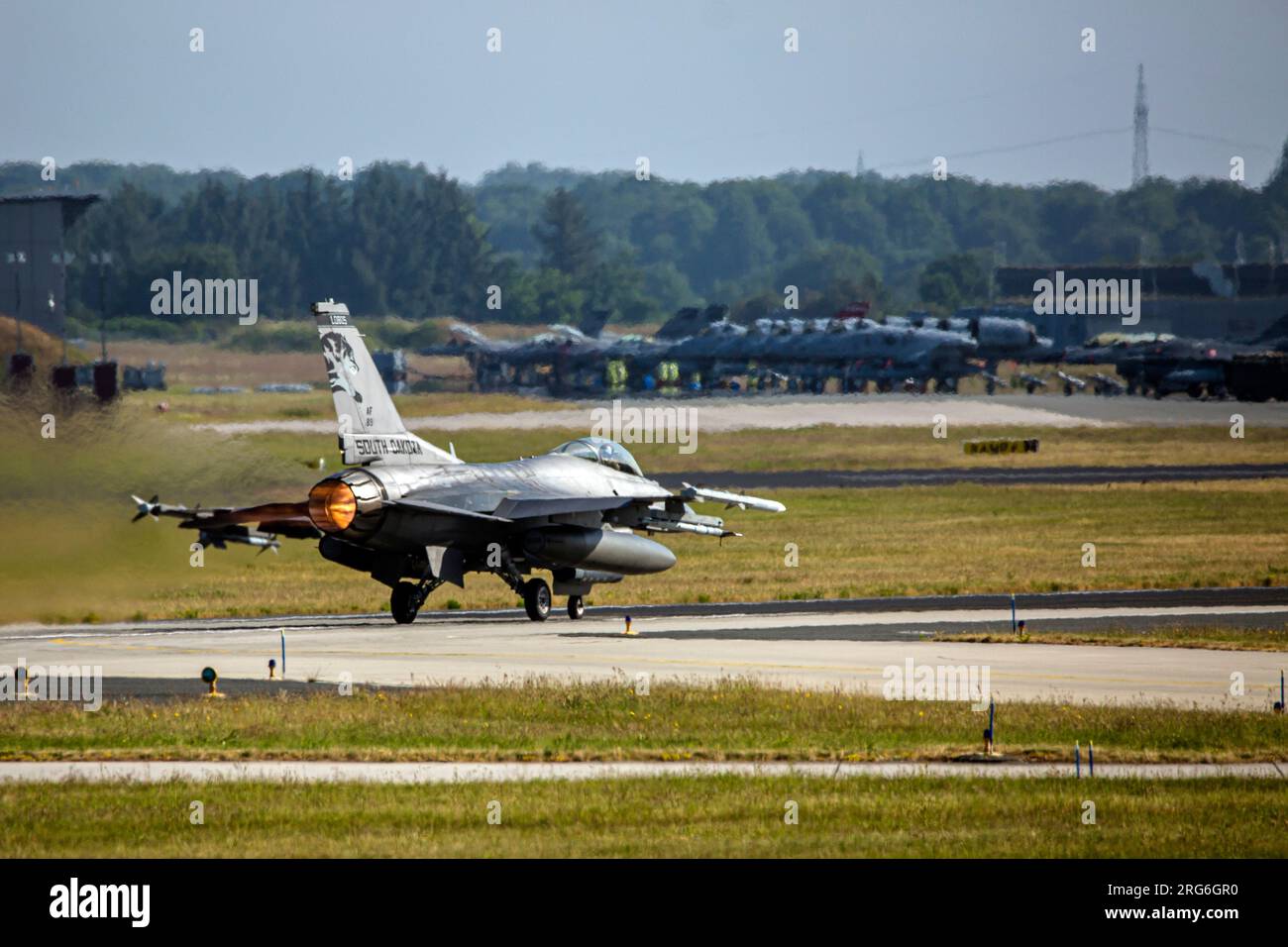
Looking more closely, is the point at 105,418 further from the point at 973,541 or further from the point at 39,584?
the point at 973,541

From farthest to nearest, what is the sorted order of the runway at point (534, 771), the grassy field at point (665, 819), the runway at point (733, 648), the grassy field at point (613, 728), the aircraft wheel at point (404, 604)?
the aircraft wheel at point (404, 604)
the runway at point (733, 648)
the grassy field at point (613, 728)
the runway at point (534, 771)
the grassy field at point (665, 819)

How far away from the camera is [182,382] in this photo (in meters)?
101

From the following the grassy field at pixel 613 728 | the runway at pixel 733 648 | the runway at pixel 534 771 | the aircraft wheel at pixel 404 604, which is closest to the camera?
the runway at pixel 534 771

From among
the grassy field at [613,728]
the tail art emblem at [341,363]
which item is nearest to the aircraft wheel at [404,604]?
the tail art emblem at [341,363]

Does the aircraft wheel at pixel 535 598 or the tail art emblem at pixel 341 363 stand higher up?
the tail art emblem at pixel 341 363

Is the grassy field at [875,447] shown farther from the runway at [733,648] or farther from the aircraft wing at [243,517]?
the runway at [733,648]

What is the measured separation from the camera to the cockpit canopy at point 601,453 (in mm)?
38281

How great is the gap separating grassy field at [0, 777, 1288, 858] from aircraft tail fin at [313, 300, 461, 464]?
1446 cm

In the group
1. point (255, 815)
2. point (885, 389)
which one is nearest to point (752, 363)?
point (885, 389)

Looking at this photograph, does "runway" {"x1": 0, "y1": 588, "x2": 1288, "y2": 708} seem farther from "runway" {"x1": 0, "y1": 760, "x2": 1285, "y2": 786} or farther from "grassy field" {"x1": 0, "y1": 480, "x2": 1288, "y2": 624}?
"runway" {"x1": 0, "y1": 760, "x2": 1285, "y2": 786}

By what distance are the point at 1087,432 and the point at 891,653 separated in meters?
70.1

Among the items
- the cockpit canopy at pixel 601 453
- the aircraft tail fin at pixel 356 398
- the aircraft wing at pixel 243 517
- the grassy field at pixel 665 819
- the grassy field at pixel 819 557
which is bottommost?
the grassy field at pixel 819 557

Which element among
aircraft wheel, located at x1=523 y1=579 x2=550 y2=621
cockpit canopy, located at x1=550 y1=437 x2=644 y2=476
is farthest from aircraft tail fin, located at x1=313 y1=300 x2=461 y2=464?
cockpit canopy, located at x1=550 y1=437 x2=644 y2=476

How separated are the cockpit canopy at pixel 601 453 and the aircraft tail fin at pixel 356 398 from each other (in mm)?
5241
